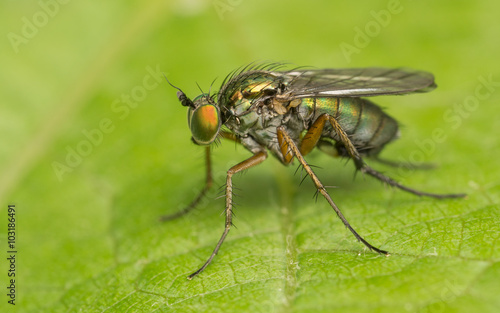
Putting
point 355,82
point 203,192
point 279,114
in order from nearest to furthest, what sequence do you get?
point 355,82 → point 279,114 → point 203,192

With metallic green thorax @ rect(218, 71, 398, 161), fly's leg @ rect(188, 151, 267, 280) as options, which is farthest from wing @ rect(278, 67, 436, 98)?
fly's leg @ rect(188, 151, 267, 280)

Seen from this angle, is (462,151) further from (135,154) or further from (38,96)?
(38,96)

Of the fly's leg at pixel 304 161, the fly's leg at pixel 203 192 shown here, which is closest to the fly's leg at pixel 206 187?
the fly's leg at pixel 203 192

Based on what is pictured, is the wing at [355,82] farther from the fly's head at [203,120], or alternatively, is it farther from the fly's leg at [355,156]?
the fly's head at [203,120]

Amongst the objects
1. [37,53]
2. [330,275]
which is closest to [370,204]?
[330,275]

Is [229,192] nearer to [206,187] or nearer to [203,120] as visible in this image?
[203,120]

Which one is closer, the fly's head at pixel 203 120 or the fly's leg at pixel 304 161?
the fly's leg at pixel 304 161

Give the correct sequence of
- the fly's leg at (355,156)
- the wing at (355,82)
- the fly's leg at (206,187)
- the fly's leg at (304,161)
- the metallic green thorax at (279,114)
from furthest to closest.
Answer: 1. the fly's leg at (206,187)
2. the metallic green thorax at (279,114)
3. the fly's leg at (355,156)
4. the wing at (355,82)
5. the fly's leg at (304,161)

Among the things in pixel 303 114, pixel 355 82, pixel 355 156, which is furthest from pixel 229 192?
pixel 355 82
